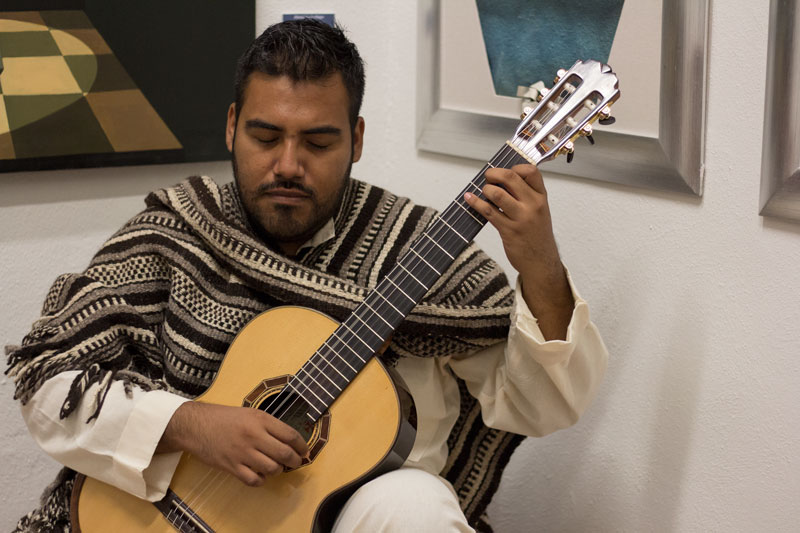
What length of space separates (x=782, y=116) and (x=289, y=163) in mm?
727

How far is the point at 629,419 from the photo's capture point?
1548 millimetres

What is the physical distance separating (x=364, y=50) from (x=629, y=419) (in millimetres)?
1079

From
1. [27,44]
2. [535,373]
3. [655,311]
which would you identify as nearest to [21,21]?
[27,44]

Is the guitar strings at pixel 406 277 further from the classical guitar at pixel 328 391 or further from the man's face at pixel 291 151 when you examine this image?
the man's face at pixel 291 151

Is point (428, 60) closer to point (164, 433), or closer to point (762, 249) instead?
point (762, 249)

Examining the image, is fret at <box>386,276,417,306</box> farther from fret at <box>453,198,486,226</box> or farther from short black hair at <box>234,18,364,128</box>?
short black hair at <box>234,18,364,128</box>

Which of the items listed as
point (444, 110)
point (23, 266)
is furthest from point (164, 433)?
point (444, 110)

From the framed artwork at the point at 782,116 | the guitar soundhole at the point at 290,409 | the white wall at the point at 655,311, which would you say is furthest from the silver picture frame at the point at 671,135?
the guitar soundhole at the point at 290,409

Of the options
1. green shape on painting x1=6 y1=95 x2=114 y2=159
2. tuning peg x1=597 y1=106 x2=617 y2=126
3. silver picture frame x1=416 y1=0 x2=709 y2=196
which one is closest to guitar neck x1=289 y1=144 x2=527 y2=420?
tuning peg x1=597 y1=106 x2=617 y2=126

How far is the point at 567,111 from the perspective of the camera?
1.20 meters

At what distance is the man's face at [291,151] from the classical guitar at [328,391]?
19 cm

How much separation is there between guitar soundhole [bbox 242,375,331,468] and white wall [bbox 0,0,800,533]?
62cm

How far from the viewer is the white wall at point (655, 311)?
1292mm

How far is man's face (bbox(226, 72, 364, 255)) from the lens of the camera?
4.43 ft
